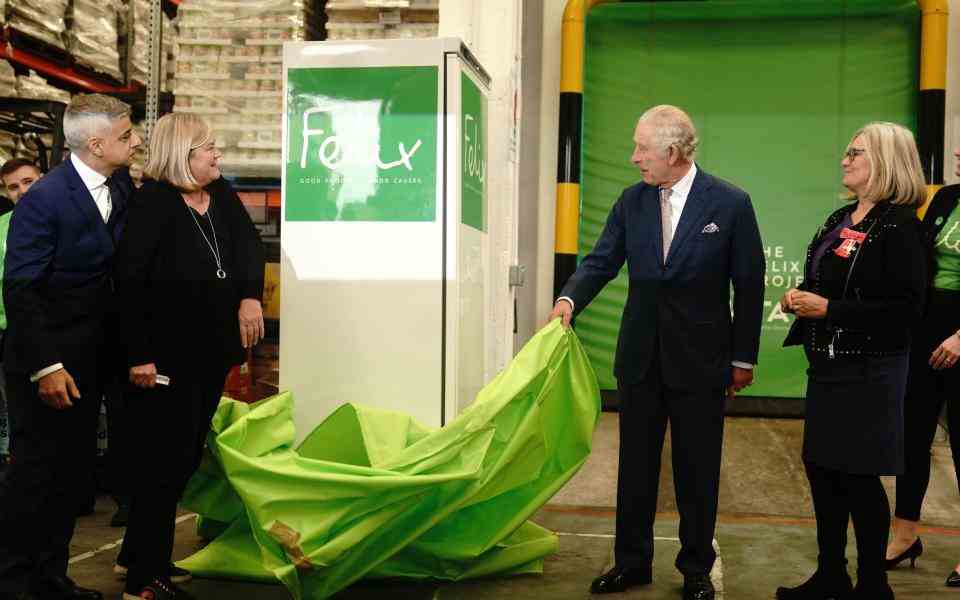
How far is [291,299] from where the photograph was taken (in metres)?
4.13

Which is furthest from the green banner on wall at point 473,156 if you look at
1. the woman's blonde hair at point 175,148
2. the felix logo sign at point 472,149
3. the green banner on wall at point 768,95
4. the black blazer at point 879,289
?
the green banner on wall at point 768,95

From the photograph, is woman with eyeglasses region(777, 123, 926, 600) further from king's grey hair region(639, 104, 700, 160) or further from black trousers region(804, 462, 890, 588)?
king's grey hair region(639, 104, 700, 160)

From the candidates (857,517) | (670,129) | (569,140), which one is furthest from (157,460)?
(569,140)

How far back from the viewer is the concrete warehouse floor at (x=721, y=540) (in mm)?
3549

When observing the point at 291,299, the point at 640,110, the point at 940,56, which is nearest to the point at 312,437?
the point at 291,299

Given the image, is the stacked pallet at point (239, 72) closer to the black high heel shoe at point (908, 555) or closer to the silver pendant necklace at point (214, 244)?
the silver pendant necklace at point (214, 244)

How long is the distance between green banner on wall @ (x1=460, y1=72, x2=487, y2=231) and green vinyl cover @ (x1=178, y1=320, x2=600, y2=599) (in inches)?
36.8

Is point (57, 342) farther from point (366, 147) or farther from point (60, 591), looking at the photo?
point (366, 147)

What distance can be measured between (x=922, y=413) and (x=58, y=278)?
308 centimetres

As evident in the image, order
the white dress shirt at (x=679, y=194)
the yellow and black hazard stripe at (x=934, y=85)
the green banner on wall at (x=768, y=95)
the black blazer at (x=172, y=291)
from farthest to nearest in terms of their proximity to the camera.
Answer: the green banner on wall at (x=768, y=95)
the yellow and black hazard stripe at (x=934, y=85)
the white dress shirt at (x=679, y=194)
the black blazer at (x=172, y=291)

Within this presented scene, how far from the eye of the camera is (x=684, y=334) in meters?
3.36

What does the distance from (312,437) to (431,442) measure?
Result: 629 millimetres

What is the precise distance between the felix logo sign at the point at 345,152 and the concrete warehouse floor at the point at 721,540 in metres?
1.64

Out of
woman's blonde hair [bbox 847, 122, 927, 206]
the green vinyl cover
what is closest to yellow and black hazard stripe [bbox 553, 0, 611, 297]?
the green vinyl cover
